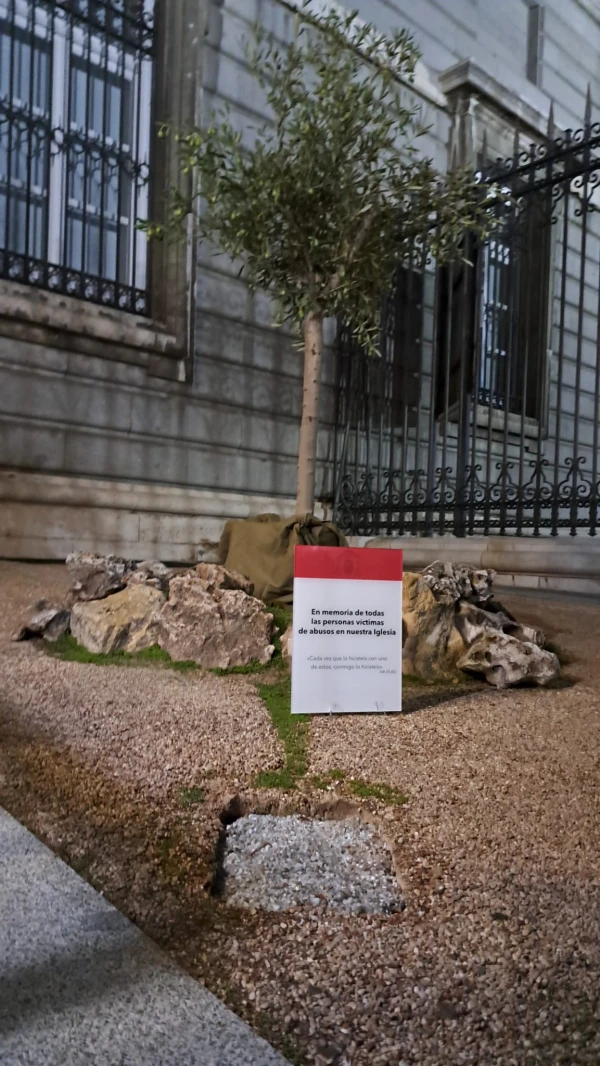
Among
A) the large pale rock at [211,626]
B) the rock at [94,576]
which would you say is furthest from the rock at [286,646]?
the rock at [94,576]

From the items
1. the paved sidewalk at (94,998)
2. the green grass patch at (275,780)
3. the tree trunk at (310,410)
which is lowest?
the green grass patch at (275,780)

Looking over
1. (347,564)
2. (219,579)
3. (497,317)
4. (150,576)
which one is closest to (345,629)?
(347,564)

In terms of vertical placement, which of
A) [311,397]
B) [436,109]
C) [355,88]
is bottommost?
[311,397]

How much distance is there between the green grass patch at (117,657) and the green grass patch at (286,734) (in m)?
0.48

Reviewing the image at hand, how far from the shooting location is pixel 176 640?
3521mm

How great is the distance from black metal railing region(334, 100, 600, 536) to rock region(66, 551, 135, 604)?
317 cm

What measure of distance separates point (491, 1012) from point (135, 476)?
580 cm

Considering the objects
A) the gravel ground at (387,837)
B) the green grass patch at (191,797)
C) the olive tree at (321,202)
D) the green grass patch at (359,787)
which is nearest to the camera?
the gravel ground at (387,837)

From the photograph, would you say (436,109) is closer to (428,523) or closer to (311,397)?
(428,523)

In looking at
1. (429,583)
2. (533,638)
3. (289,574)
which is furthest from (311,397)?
(533,638)

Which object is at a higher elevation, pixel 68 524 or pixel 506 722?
pixel 68 524

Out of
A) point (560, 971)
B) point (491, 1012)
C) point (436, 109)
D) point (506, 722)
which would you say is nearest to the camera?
point (491, 1012)

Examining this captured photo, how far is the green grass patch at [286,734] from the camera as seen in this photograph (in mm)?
2199

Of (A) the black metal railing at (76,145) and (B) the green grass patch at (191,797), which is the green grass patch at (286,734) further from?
(A) the black metal railing at (76,145)
